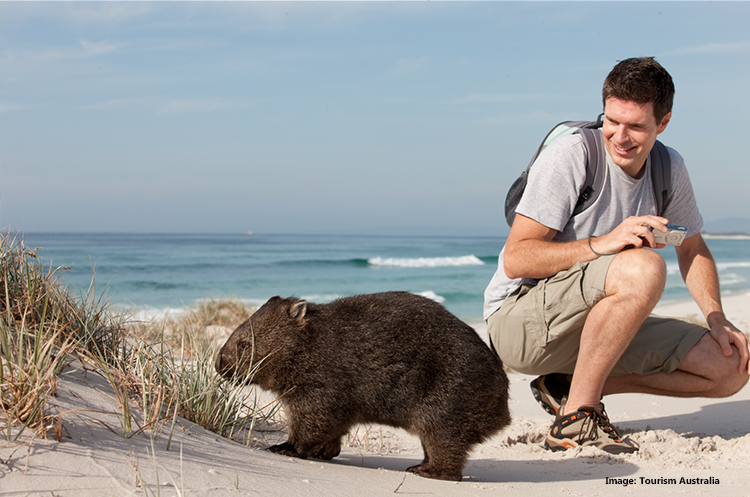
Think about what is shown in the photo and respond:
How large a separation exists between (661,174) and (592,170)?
578mm

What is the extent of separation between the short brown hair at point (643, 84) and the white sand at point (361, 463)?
2.12 meters

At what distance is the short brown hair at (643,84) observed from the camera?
4.02 metres

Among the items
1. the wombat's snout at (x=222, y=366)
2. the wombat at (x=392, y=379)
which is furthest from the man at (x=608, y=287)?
the wombat's snout at (x=222, y=366)

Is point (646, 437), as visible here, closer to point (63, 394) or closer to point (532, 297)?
point (532, 297)

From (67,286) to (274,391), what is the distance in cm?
179

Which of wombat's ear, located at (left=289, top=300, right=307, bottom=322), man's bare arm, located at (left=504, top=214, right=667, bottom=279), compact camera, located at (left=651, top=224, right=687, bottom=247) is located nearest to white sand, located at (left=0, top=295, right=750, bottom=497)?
wombat's ear, located at (left=289, top=300, right=307, bottom=322)

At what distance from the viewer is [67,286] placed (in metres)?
4.39

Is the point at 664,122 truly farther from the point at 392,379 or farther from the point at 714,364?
the point at 392,379

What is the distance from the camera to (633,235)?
3.83 meters

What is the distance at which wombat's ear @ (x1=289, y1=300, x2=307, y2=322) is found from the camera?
359cm

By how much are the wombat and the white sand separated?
0.67ft

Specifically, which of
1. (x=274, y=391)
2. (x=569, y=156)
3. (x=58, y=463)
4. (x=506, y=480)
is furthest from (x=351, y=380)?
(x=569, y=156)

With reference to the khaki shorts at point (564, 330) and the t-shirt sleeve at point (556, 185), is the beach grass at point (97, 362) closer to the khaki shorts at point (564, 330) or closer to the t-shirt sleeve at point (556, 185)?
the khaki shorts at point (564, 330)

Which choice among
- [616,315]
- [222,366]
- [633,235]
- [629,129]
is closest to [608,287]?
[616,315]
